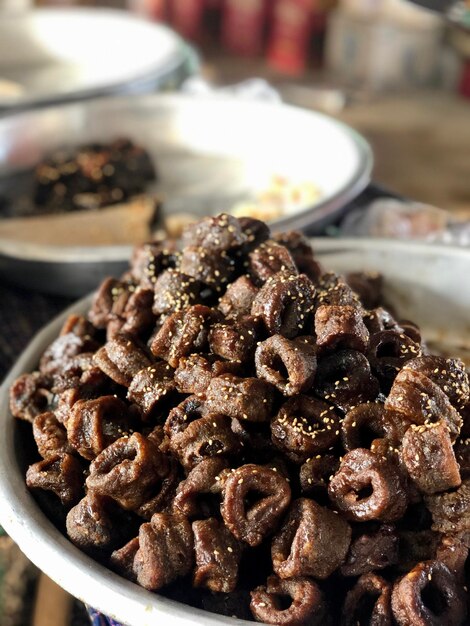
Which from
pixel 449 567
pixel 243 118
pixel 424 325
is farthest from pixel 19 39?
pixel 449 567

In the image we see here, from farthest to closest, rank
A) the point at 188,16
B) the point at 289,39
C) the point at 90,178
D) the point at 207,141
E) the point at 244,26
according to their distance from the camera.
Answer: the point at 188,16
the point at 244,26
the point at 289,39
the point at 207,141
the point at 90,178

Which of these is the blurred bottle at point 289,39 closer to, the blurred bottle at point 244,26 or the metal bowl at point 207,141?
the blurred bottle at point 244,26

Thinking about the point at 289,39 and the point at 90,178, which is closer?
the point at 90,178

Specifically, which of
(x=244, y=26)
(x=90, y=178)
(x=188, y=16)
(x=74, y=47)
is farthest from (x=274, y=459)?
(x=188, y=16)

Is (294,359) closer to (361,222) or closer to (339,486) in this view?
(339,486)

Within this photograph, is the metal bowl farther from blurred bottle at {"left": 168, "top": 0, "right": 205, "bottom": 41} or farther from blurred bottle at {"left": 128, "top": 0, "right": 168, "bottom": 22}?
blurred bottle at {"left": 128, "top": 0, "right": 168, "bottom": 22}

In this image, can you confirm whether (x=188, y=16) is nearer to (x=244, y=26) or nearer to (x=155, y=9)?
(x=155, y=9)
